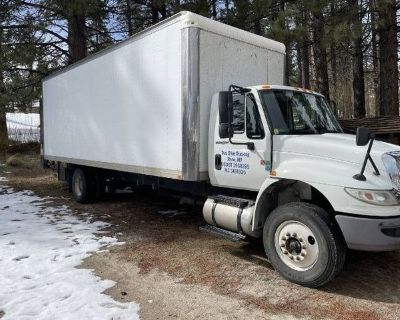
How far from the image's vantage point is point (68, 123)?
34.8ft

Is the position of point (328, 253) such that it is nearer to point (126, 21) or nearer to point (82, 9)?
point (82, 9)

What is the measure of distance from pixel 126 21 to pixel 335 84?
18.9 metres

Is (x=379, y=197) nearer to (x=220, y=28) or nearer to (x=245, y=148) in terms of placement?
(x=245, y=148)

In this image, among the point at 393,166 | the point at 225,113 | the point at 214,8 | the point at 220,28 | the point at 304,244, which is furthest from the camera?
the point at 214,8

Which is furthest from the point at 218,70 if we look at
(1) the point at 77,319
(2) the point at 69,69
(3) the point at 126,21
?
(3) the point at 126,21

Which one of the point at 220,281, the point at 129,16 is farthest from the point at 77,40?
the point at 220,281

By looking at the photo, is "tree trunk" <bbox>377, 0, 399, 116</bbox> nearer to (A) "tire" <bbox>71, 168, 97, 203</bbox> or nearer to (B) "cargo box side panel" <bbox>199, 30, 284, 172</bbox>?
(B) "cargo box side panel" <bbox>199, 30, 284, 172</bbox>

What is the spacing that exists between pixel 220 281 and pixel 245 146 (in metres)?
1.81

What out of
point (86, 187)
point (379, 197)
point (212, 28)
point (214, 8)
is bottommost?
point (86, 187)

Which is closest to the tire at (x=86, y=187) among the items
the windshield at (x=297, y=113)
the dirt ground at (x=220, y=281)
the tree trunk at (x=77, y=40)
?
the dirt ground at (x=220, y=281)

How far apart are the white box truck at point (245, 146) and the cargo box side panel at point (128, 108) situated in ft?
0.10

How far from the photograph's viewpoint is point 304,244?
5078 mm

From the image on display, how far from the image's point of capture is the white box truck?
4793mm

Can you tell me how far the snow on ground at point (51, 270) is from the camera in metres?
4.54
